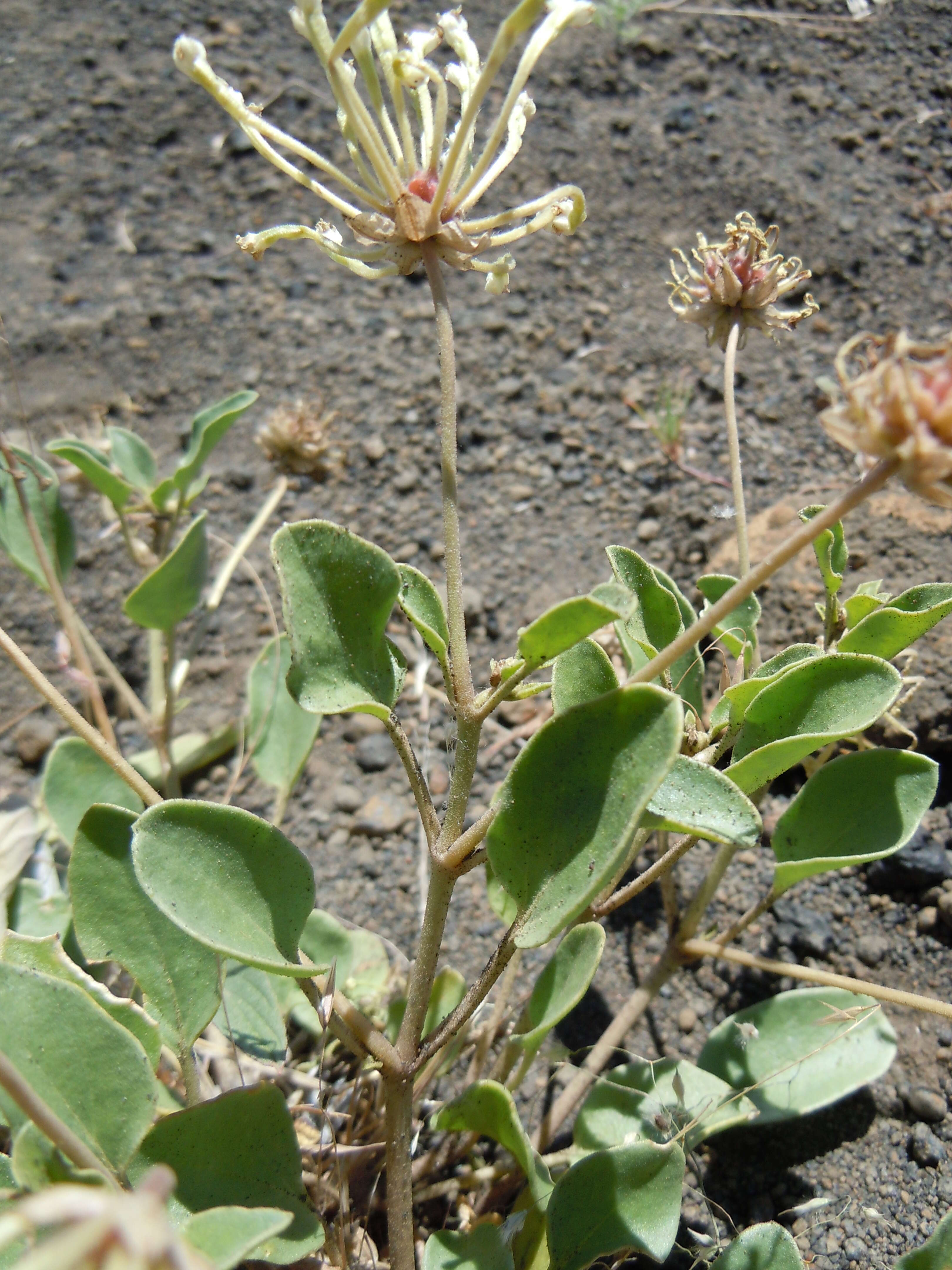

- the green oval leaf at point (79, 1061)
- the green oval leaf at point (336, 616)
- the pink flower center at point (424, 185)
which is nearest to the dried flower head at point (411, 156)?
the pink flower center at point (424, 185)

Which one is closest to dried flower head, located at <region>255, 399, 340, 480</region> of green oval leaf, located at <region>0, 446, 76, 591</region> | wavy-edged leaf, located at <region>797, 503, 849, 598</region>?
green oval leaf, located at <region>0, 446, 76, 591</region>

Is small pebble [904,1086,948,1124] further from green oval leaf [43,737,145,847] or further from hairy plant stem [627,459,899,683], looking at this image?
green oval leaf [43,737,145,847]

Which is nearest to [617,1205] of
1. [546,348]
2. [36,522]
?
[36,522]

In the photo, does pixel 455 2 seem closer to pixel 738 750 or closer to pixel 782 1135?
pixel 738 750

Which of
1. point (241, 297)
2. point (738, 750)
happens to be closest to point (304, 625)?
point (738, 750)

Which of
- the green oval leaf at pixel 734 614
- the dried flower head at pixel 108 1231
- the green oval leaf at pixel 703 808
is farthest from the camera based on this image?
the green oval leaf at pixel 734 614

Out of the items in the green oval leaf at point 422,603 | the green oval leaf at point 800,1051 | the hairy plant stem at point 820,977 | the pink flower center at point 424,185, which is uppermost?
the pink flower center at point 424,185

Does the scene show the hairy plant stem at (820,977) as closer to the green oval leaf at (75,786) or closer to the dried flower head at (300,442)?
the green oval leaf at (75,786)
